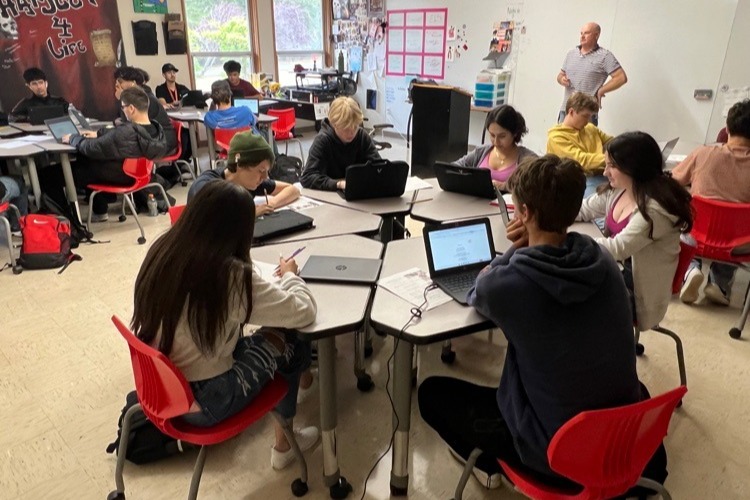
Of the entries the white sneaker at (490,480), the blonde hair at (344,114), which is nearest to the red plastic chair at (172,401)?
the white sneaker at (490,480)

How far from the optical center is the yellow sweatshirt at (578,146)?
10.2ft

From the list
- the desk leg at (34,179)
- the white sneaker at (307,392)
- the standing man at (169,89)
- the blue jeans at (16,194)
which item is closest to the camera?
the white sneaker at (307,392)

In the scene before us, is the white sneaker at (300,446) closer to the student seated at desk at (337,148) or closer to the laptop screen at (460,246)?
the laptop screen at (460,246)

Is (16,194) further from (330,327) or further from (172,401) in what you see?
(330,327)

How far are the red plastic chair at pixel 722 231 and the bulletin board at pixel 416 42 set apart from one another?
4.94 meters

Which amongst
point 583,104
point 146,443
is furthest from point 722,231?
point 146,443

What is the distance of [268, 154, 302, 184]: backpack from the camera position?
16.4 feet

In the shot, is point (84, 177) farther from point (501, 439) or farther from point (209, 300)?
point (501, 439)

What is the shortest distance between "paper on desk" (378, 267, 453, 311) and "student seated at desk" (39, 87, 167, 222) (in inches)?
115

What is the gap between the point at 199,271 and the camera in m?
1.35

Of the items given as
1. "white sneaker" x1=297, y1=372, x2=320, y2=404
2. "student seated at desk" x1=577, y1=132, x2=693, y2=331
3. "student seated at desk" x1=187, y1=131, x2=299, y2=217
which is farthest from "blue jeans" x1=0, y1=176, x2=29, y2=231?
"student seated at desk" x1=577, y1=132, x2=693, y2=331

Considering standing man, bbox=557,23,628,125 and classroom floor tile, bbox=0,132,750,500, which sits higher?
standing man, bbox=557,23,628,125

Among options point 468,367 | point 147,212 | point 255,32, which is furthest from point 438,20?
point 468,367

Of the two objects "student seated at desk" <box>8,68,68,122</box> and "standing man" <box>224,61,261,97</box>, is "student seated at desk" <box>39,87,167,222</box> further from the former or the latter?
"standing man" <box>224,61,261,97</box>
